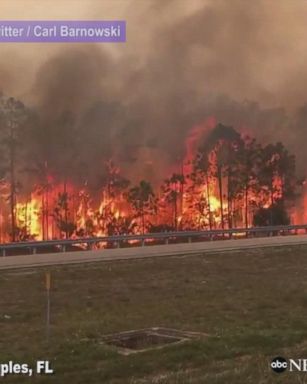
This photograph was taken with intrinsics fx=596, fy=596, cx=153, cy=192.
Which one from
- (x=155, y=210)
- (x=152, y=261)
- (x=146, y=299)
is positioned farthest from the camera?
(x=155, y=210)

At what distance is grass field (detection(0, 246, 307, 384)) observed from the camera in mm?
6836

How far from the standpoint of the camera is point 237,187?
2356 inches

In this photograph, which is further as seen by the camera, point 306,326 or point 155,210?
point 155,210

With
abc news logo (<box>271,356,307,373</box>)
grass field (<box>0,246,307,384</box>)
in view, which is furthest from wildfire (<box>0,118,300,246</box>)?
abc news logo (<box>271,356,307,373</box>)

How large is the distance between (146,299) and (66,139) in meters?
49.0

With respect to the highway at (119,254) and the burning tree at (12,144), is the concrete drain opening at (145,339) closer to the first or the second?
the highway at (119,254)

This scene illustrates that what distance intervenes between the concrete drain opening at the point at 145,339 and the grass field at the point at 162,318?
9.5 inches

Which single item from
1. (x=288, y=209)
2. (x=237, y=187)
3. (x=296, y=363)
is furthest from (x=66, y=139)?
(x=296, y=363)

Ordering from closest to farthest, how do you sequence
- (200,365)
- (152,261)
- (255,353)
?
1. (200,365)
2. (255,353)
3. (152,261)

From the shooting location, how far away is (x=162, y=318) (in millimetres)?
10938

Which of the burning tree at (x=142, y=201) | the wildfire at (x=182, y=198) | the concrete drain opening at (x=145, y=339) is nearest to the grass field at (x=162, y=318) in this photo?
the concrete drain opening at (x=145, y=339)

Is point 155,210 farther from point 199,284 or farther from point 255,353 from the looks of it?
point 255,353

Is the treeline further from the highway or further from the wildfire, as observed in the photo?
the highway

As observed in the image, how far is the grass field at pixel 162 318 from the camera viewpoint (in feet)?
22.4
